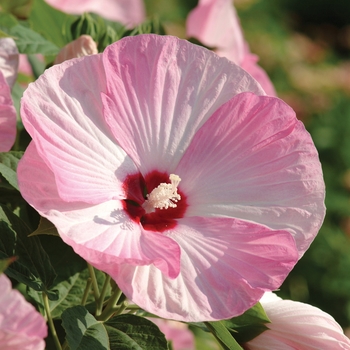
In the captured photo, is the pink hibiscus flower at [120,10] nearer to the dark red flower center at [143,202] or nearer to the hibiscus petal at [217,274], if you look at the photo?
the dark red flower center at [143,202]

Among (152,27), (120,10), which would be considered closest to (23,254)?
(152,27)

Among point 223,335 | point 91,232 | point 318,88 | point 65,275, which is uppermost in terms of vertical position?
point 91,232

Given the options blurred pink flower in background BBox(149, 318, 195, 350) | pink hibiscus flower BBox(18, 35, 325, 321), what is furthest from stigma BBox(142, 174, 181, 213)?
blurred pink flower in background BBox(149, 318, 195, 350)

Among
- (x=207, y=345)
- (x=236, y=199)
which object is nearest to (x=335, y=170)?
(x=207, y=345)

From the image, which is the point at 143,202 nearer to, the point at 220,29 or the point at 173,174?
the point at 173,174

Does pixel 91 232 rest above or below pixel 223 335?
above

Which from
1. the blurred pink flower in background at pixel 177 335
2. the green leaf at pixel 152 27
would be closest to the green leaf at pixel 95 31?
the green leaf at pixel 152 27

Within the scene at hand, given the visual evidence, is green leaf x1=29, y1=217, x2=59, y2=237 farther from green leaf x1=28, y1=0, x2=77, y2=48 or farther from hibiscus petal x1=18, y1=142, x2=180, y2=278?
green leaf x1=28, y1=0, x2=77, y2=48
